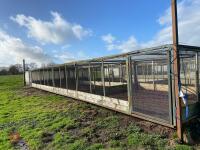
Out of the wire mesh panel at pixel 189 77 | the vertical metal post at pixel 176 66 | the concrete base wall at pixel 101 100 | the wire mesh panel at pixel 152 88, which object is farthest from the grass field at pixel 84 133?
the wire mesh panel at pixel 189 77

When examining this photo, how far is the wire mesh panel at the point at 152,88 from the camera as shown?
17.4 ft

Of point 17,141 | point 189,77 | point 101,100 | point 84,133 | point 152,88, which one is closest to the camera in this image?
point 17,141

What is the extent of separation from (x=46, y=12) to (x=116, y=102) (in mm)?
9803

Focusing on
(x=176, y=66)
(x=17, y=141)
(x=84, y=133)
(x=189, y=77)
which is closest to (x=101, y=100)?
(x=84, y=133)

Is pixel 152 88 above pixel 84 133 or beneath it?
above

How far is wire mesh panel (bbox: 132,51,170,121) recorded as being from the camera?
17.4 feet

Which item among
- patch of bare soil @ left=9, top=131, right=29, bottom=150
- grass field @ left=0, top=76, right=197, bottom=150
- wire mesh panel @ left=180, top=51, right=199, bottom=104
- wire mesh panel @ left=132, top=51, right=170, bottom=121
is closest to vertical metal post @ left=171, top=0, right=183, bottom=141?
grass field @ left=0, top=76, right=197, bottom=150

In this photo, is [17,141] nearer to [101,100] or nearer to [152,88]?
[101,100]

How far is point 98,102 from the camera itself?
7141mm

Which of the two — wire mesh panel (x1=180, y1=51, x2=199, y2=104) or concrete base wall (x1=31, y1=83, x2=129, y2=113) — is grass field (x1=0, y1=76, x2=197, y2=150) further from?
wire mesh panel (x1=180, y1=51, x2=199, y2=104)

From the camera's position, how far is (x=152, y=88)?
943cm

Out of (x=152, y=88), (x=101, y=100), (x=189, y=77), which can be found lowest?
(x=101, y=100)

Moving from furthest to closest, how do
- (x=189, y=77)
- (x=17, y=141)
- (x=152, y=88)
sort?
(x=152, y=88), (x=189, y=77), (x=17, y=141)

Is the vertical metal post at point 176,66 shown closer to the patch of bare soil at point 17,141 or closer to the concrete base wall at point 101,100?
the concrete base wall at point 101,100
